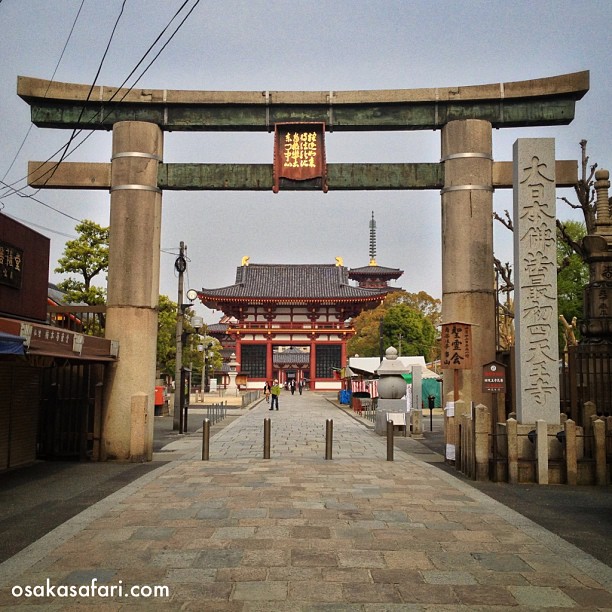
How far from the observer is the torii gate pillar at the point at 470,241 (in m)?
12.6

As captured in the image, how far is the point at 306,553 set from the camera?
605cm

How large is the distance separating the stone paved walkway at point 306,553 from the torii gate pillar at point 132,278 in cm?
260

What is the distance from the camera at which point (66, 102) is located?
42.1ft

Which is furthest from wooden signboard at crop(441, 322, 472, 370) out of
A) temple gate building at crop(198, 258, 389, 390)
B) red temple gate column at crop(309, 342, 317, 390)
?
red temple gate column at crop(309, 342, 317, 390)

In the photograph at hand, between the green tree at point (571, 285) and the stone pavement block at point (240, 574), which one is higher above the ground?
the green tree at point (571, 285)

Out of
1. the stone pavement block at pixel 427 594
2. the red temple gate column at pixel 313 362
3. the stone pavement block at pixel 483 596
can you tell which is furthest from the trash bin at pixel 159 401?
the red temple gate column at pixel 313 362

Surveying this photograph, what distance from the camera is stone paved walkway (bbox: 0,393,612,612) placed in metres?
4.90

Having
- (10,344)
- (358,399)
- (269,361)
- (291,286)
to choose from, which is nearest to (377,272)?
(291,286)

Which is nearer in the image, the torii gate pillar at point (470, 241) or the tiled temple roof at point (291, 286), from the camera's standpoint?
the torii gate pillar at point (470, 241)

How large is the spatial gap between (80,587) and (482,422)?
721cm

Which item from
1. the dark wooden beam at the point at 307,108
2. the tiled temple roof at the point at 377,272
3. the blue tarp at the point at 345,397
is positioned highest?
the tiled temple roof at the point at 377,272

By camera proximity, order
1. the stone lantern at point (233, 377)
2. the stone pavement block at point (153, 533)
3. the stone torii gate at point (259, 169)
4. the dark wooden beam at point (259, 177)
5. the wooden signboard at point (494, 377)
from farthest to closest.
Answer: the stone lantern at point (233, 377) < the dark wooden beam at point (259, 177) < the stone torii gate at point (259, 169) < the wooden signboard at point (494, 377) < the stone pavement block at point (153, 533)

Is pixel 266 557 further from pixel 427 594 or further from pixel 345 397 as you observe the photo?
pixel 345 397

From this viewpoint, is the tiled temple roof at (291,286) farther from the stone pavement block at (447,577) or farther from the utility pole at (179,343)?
the stone pavement block at (447,577)
